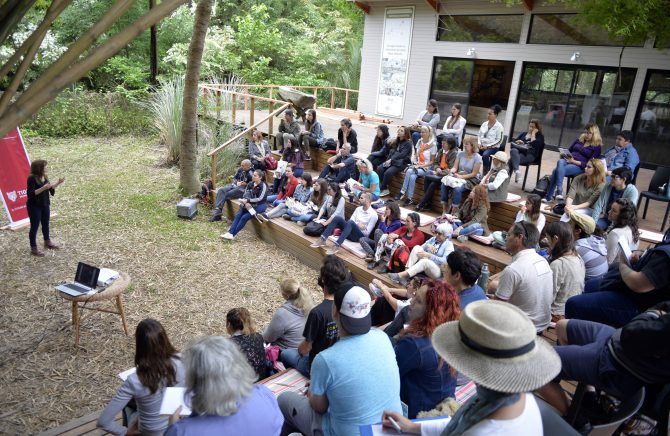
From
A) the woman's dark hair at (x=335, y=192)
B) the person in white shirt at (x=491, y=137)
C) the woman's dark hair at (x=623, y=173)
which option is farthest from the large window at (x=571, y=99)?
the woman's dark hair at (x=335, y=192)

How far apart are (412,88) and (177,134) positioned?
6454 millimetres

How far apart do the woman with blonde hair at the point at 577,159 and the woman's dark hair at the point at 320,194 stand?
3.34m

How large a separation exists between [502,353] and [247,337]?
2.22 meters

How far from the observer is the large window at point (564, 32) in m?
9.93

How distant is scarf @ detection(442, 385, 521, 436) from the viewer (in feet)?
5.22

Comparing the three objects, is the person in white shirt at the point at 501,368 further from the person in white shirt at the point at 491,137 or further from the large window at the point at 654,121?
the large window at the point at 654,121

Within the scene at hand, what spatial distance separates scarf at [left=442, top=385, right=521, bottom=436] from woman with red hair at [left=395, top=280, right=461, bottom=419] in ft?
2.97

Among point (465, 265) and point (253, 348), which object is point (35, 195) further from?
point (465, 265)

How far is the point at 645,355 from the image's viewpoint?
2225 millimetres

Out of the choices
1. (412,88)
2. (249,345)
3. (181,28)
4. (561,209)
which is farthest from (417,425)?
(181,28)

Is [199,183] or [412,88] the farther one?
[412,88]

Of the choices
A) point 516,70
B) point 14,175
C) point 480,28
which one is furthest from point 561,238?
point 480,28

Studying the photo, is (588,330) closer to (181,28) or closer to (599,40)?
(599,40)

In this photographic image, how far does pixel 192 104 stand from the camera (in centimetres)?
942
